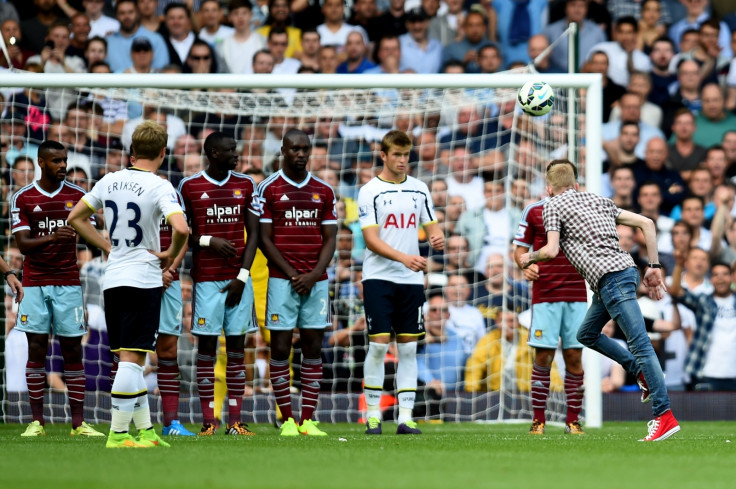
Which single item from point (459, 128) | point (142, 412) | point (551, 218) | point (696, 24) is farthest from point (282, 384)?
point (696, 24)

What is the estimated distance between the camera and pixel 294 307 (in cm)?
898

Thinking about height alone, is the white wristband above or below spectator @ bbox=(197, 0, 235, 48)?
below

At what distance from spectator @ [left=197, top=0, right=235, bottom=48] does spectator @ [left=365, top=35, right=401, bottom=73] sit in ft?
6.99

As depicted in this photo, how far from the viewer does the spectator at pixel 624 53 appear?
1564cm

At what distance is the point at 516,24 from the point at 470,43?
0.82 meters

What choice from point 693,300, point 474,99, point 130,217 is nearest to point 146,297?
point 130,217

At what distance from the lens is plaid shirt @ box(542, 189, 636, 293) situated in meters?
8.13

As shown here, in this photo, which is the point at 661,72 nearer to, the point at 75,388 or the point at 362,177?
the point at 362,177

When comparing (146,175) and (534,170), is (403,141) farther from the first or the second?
(534,170)

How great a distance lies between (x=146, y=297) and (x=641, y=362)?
358 cm

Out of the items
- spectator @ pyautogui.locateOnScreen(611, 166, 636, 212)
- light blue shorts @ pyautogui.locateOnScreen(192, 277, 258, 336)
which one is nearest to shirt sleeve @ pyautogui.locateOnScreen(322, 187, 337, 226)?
light blue shorts @ pyautogui.locateOnScreen(192, 277, 258, 336)

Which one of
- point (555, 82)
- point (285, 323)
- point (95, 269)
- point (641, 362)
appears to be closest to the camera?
point (641, 362)

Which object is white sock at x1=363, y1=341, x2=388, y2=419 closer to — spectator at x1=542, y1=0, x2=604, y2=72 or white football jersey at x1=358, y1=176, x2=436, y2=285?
white football jersey at x1=358, y1=176, x2=436, y2=285

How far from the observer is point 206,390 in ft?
29.7
